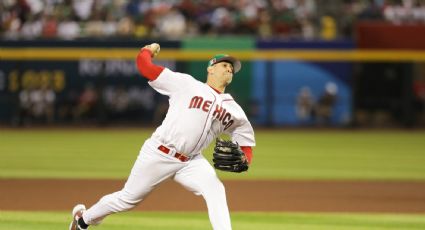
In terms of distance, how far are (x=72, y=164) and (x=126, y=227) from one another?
6.32 meters

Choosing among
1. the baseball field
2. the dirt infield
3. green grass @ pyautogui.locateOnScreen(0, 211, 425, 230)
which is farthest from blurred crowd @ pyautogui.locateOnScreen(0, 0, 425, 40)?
green grass @ pyautogui.locateOnScreen(0, 211, 425, 230)

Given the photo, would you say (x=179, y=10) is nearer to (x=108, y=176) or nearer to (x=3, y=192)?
Answer: (x=108, y=176)

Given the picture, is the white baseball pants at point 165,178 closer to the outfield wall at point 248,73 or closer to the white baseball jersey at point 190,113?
the white baseball jersey at point 190,113

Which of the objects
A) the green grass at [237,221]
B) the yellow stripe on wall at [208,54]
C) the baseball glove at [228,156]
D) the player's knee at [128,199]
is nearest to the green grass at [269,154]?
the yellow stripe on wall at [208,54]

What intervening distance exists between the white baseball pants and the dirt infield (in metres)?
3.07

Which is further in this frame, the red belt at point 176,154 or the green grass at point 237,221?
the green grass at point 237,221

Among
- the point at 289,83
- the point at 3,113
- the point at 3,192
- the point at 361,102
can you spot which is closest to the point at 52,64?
the point at 3,113

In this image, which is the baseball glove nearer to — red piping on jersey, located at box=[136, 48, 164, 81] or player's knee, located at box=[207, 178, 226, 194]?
player's knee, located at box=[207, 178, 226, 194]

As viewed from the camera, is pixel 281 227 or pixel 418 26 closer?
pixel 281 227

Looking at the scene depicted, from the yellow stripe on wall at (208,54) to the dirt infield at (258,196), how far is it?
8840 mm

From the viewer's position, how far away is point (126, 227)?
8.24 metres

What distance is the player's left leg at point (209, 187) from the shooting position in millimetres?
6504

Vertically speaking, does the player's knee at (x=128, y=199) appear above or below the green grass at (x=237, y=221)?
above

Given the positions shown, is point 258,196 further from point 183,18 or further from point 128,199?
point 183,18
